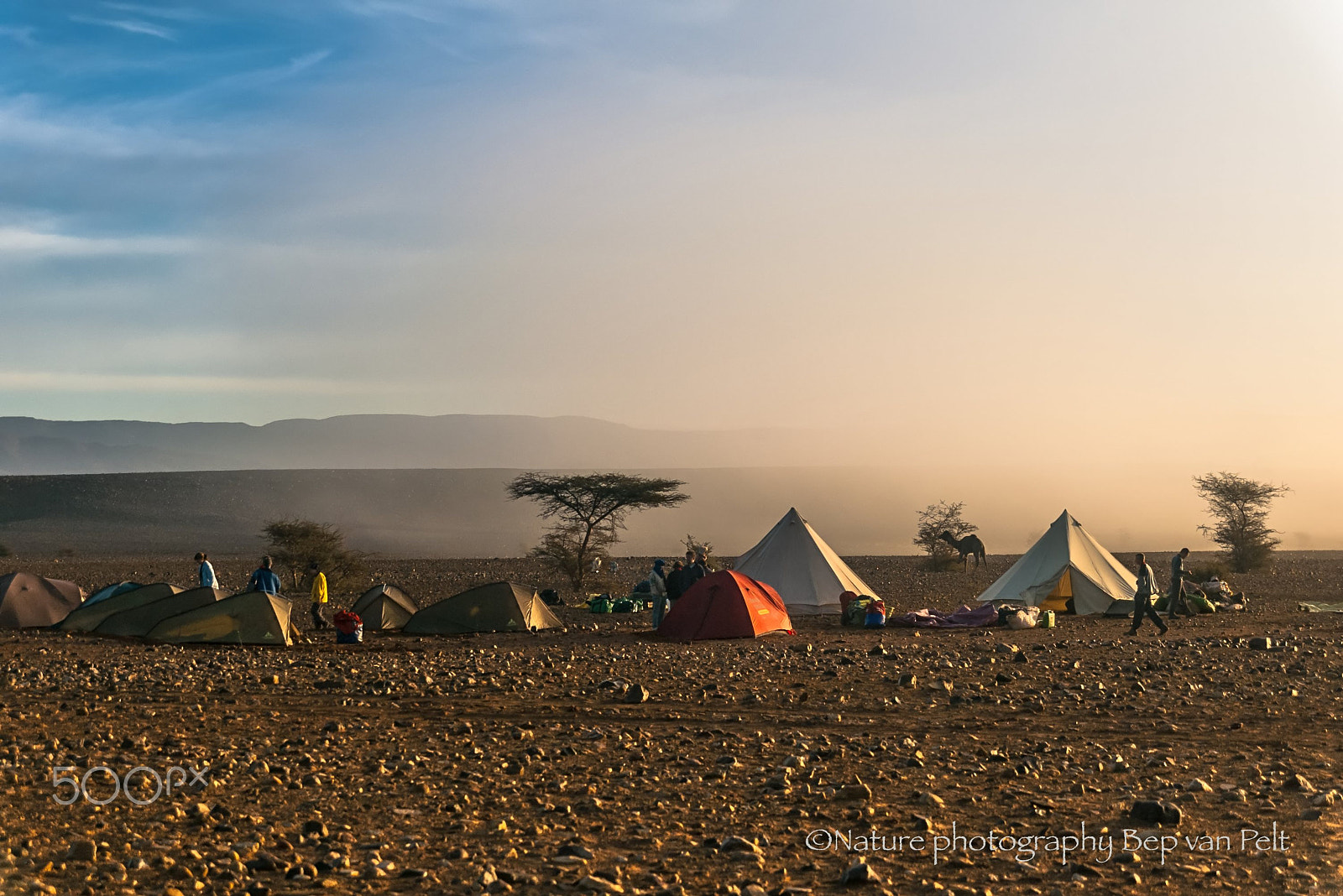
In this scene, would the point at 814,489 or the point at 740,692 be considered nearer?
the point at 740,692

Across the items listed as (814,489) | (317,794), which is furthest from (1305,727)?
(814,489)

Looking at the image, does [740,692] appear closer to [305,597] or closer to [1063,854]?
[1063,854]

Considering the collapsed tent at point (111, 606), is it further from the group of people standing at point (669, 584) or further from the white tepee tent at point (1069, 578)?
the white tepee tent at point (1069, 578)

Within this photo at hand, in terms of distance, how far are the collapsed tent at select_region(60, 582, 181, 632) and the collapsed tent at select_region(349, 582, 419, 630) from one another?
3198 mm

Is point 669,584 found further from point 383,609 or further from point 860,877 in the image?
point 860,877

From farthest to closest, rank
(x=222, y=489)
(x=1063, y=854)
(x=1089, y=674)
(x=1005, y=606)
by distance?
1. (x=222, y=489)
2. (x=1005, y=606)
3. (x=1089, y=674)
4. (x=1063, y=854)

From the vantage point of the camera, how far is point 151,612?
19234 mm

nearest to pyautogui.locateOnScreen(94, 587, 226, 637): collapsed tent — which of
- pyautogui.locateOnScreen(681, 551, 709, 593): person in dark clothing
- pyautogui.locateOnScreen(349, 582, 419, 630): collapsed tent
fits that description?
pyautogui.locateOnScreen(349, 582, 419, 630): collapsed tent

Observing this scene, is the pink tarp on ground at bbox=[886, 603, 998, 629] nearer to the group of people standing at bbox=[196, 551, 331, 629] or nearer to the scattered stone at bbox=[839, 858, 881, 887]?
the group of people standing at bbox=[196, 551, 331, 629]

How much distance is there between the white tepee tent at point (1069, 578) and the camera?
78.1 feet

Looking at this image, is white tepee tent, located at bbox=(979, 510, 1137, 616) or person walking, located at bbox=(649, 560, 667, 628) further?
white tepee tent, located at bbox=(979, 510, 1137, 616)

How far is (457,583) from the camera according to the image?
34531 mm

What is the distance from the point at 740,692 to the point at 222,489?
11244 cm

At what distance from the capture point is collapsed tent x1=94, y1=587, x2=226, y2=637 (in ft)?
61.8
